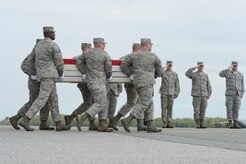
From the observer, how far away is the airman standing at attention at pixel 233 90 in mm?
23094

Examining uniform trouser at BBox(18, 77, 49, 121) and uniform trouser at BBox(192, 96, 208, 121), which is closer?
uniform trouser at BBox(18, 77, 49, 121)

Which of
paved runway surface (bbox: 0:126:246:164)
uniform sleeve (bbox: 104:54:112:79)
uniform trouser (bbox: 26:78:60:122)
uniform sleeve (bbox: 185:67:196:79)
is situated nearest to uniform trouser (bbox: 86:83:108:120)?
uniform sleeve (bbox: 104:54:112:79)

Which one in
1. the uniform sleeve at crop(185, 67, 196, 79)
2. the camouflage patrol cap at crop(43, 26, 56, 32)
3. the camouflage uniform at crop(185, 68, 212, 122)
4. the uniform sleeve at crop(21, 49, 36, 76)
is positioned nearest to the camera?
the camouflage patrol cap at crop(43, 26, 56, 32)

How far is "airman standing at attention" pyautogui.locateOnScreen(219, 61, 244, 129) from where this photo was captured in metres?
23.1

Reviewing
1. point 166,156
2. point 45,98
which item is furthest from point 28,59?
point 166,156

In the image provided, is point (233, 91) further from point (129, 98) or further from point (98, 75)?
point (98, 75)

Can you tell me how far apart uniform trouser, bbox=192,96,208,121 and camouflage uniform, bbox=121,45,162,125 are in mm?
7002

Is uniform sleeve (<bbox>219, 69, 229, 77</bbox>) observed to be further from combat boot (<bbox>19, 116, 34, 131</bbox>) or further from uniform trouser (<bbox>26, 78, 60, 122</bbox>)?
combat boot (<bbox>19, 116, 34, 131</bbox>)

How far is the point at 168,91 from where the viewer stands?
2228cm

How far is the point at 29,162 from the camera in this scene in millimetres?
7719

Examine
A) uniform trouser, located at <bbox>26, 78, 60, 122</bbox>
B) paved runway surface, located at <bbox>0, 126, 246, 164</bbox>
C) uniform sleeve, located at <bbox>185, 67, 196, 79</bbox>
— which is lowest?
paved runway surface, located at <bbox>0, 126, 246, 164</bbox>

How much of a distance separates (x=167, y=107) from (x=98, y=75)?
7095 millimetres

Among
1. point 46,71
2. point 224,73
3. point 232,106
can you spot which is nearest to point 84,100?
point 46,71

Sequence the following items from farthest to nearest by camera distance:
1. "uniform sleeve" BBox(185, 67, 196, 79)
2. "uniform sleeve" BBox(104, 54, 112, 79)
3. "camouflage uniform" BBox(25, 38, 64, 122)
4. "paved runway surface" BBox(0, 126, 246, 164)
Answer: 1. "uniform sleeve" BBox(185, 67, 196, 79)
2. "uniform sleeve" BBox(104, 54, 112, 79)
3. "camouflage uniform" BBox(25, 38, 64, 122)
4. "paved runway surface" BBox(0, 126, 246, 164)
